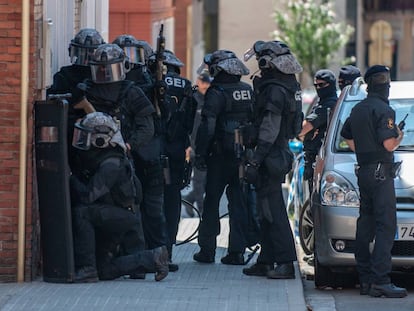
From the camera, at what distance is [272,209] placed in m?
10.7

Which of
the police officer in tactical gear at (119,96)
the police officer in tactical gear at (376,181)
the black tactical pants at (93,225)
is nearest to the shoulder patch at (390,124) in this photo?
the police officer in tactical gear at (376,181)

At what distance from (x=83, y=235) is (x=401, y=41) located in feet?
153

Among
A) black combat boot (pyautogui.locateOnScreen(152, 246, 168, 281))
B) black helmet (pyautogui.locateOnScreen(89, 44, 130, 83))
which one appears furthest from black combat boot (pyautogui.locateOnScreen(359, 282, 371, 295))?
black helmet (pyautogui.locateOnScreen(89, 44, 130, 83))

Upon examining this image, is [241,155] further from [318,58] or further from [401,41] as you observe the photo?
[401,41]

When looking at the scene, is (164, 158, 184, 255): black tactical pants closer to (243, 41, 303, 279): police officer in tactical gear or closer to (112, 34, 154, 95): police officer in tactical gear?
(112, 34, 154, 95): police officer in tactical gear

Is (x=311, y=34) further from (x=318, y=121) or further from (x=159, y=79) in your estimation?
(x=159, y=79)

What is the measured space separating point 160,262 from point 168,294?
18.8 inches

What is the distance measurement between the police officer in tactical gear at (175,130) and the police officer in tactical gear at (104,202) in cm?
111

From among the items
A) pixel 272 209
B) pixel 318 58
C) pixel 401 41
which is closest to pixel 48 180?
pixel 272 209

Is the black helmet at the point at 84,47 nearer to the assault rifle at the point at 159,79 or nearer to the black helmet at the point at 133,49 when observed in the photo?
the black helmet at the point at 133,49

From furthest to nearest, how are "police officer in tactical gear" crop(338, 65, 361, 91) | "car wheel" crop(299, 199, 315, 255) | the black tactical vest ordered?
1. "police officer in tactical gear" crop(338, 65, 361, 91)
2. "car wheel" crop(299, 199, 315, 255)
3. the black tactical vest

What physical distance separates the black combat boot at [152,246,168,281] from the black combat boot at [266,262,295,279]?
104cm

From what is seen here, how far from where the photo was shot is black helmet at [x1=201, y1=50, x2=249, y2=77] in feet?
37.3

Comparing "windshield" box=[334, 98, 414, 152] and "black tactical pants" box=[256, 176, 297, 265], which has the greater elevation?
"windshield" box=[334, 98, 414, 152]
